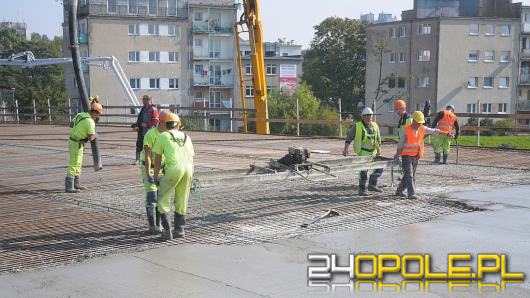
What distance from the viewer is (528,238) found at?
912cm

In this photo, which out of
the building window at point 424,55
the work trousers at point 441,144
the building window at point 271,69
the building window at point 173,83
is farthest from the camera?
the building window at point 271,69

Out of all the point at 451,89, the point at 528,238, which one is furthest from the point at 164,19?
the point at 528,238

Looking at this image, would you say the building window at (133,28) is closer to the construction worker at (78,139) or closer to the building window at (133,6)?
the building window at (133,6)

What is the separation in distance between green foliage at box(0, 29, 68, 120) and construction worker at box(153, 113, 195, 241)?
156 ft

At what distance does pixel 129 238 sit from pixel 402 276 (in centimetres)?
371

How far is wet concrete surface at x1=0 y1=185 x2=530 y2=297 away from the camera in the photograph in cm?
684

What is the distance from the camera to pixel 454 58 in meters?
67.1

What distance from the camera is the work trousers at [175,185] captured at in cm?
875

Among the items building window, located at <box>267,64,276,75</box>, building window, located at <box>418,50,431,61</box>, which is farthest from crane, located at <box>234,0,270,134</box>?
building window, located at <box>267,64,276,75</box>

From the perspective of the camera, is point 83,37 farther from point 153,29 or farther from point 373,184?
point 373,184

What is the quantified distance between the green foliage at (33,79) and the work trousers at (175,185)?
156ft

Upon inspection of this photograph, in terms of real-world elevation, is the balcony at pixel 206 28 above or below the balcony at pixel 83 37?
above

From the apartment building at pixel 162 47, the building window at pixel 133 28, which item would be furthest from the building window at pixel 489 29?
the building window at pixel 133 28

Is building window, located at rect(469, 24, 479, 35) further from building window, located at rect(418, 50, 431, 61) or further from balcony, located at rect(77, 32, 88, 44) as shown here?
balcony, located at rect(77, 32, 88, 44)
